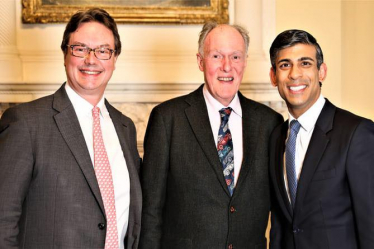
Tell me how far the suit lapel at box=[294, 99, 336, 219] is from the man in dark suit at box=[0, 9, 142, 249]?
73 centimetres

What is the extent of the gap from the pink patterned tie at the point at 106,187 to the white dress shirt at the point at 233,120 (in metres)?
0.59

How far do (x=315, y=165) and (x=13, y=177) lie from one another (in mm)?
1255

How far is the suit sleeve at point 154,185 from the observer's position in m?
2.59

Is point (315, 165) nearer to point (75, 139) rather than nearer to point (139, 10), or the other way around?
point (75, 139)

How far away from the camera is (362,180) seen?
2.24 metres

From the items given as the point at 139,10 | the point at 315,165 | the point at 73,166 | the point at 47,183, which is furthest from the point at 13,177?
the point at 139,10

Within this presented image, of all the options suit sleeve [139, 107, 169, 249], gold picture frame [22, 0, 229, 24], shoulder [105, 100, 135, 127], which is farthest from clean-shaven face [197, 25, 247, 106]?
gold picture frame [22, 0, 229, 24]

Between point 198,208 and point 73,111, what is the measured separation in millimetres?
745

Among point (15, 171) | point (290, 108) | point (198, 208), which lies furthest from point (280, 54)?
point (15, 171)

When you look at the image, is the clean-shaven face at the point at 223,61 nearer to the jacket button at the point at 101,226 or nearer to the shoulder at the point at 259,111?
the shoulder at the point at 259,111

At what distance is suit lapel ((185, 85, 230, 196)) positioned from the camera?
8.41 ft

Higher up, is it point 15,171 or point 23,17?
point 23,17

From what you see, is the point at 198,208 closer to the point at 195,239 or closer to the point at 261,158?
the point at 195,239

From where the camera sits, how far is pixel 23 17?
4.32 m
